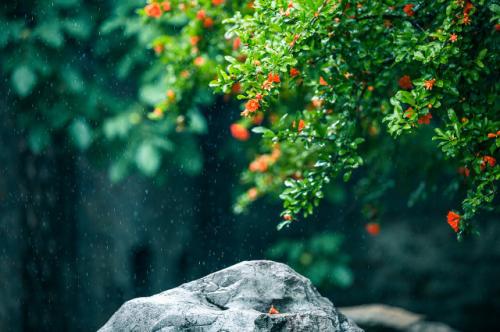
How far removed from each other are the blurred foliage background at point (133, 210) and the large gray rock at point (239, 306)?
328 cm

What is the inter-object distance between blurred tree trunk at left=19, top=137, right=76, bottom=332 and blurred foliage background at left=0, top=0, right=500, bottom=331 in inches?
0.5

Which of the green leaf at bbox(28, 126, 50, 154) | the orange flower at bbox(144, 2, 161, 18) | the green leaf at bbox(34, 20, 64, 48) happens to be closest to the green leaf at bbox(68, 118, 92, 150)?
the green leaf at bbox(28, 126, 50, 154)

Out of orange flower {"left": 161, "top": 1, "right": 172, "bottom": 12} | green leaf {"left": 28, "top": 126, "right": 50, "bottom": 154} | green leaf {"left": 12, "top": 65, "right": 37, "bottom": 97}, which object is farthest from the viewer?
green leaf {"left": 28, "top": 126, "right": 50, "bottom": 154}

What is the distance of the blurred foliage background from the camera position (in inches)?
252

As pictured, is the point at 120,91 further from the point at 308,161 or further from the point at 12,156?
the point at 308,161

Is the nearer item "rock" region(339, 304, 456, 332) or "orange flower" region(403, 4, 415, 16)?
"orange flower" region(403, 4, 415, 16)

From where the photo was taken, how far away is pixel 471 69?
116 inches

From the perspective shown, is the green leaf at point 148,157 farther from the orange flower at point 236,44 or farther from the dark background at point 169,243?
the orange flower at point 236,44

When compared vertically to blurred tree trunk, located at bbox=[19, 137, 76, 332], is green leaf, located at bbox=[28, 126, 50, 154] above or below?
above

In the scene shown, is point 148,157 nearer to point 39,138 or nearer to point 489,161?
point 39,138

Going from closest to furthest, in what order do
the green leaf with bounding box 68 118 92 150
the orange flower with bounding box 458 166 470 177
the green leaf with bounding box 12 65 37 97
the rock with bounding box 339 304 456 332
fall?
1. the orange flower with bounding box 458 166 470 177
2. the rock with bounding box 339 304 456 332
3. the green leaf with bounding box 12 65 37 97
4. the green leaf with bounding box 68 118 92 150

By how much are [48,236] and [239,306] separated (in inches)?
208

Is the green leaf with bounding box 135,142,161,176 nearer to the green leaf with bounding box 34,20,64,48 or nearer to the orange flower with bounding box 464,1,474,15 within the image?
the green leaf with bounding box 34,20,64,48

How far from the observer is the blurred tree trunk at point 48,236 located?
7488 millimetres
